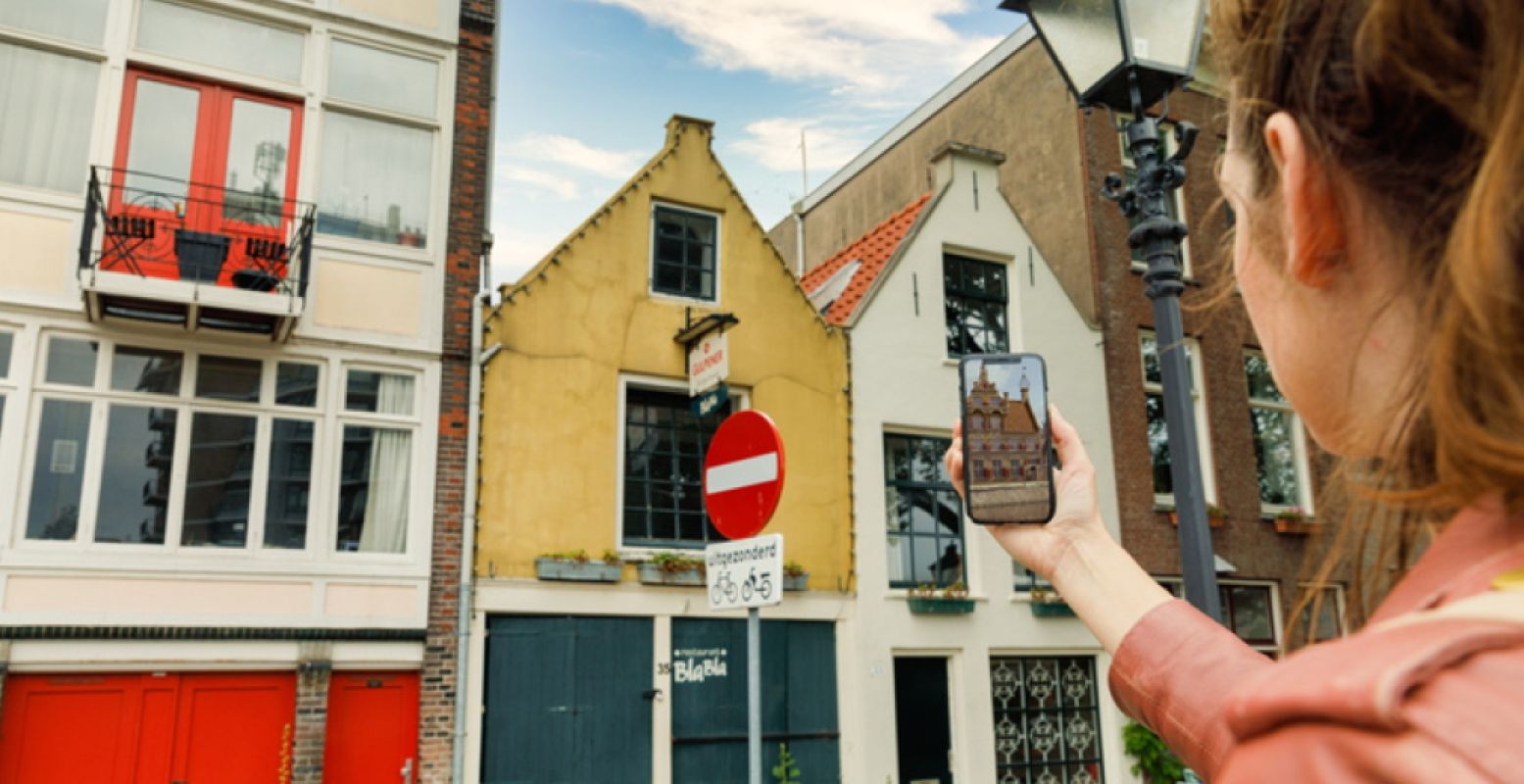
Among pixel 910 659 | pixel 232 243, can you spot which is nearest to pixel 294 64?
pixel 232 243

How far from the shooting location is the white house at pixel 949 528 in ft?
42.4

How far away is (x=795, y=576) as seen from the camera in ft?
41.3

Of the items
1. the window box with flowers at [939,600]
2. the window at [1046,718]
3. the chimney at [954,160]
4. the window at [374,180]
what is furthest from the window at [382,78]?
the window at [1046,718]

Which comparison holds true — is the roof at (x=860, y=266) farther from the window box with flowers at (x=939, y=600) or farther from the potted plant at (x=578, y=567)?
the potted plant at (x=578, y=567)

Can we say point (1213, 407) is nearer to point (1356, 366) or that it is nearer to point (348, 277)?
point (348, 277)

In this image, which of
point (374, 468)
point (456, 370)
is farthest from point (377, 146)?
point (374, 468)

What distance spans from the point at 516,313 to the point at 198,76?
4030mm

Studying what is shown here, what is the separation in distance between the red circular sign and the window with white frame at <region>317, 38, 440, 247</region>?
7.03 m

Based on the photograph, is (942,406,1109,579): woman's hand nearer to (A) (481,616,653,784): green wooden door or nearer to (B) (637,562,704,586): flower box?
(A) (481,616,653,784): green wooden door

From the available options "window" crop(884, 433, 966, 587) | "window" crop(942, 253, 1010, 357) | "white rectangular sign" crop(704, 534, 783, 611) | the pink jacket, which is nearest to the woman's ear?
the pink jacket

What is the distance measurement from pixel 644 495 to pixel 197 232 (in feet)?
17.4

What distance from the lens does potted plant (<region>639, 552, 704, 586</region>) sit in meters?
11.8

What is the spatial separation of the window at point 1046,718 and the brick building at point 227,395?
22.3 feet

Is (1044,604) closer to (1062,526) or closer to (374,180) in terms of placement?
(374,180)
